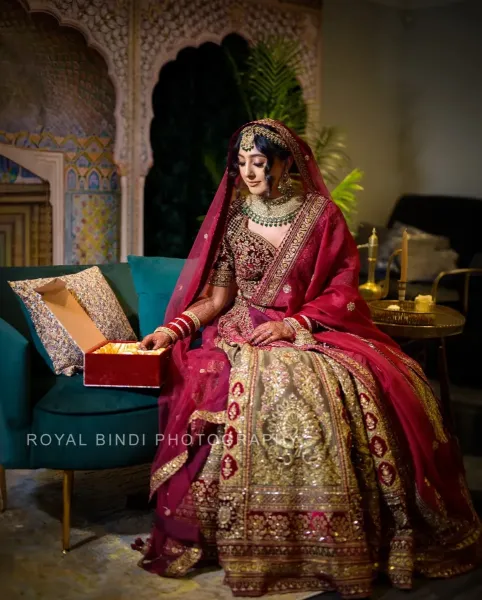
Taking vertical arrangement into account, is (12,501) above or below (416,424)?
below

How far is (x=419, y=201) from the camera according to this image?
19.0 feet

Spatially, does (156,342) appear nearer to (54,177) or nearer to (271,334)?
(271,334)

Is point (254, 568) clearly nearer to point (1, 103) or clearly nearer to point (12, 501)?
point (12, 501)

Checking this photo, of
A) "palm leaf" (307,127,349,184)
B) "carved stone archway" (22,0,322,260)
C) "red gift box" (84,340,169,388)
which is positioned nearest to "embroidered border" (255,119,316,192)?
"red gift box" (84,340,169,388)

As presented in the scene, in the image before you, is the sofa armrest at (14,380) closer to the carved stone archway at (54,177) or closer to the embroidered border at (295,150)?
the embroidered border at (295,150)

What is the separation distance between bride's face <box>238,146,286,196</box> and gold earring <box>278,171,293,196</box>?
0.10ft

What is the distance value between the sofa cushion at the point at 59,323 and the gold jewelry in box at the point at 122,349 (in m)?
0.19

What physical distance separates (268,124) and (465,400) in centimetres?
228

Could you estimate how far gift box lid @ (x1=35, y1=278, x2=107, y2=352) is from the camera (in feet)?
9.09

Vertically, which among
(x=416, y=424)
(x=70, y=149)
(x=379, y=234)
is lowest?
(x=416, y=424)

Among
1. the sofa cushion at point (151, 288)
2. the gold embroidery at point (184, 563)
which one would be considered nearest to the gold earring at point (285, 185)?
the sofa cushion at point (151, 288)

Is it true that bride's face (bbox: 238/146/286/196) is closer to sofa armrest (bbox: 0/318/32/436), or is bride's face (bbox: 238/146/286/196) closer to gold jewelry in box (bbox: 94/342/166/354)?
gold jewelry in box (bbox: 94/342/166/354)

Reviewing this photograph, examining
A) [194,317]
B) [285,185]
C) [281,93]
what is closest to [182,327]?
[194,317]

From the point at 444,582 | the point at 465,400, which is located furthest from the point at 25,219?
the point at 444,582
